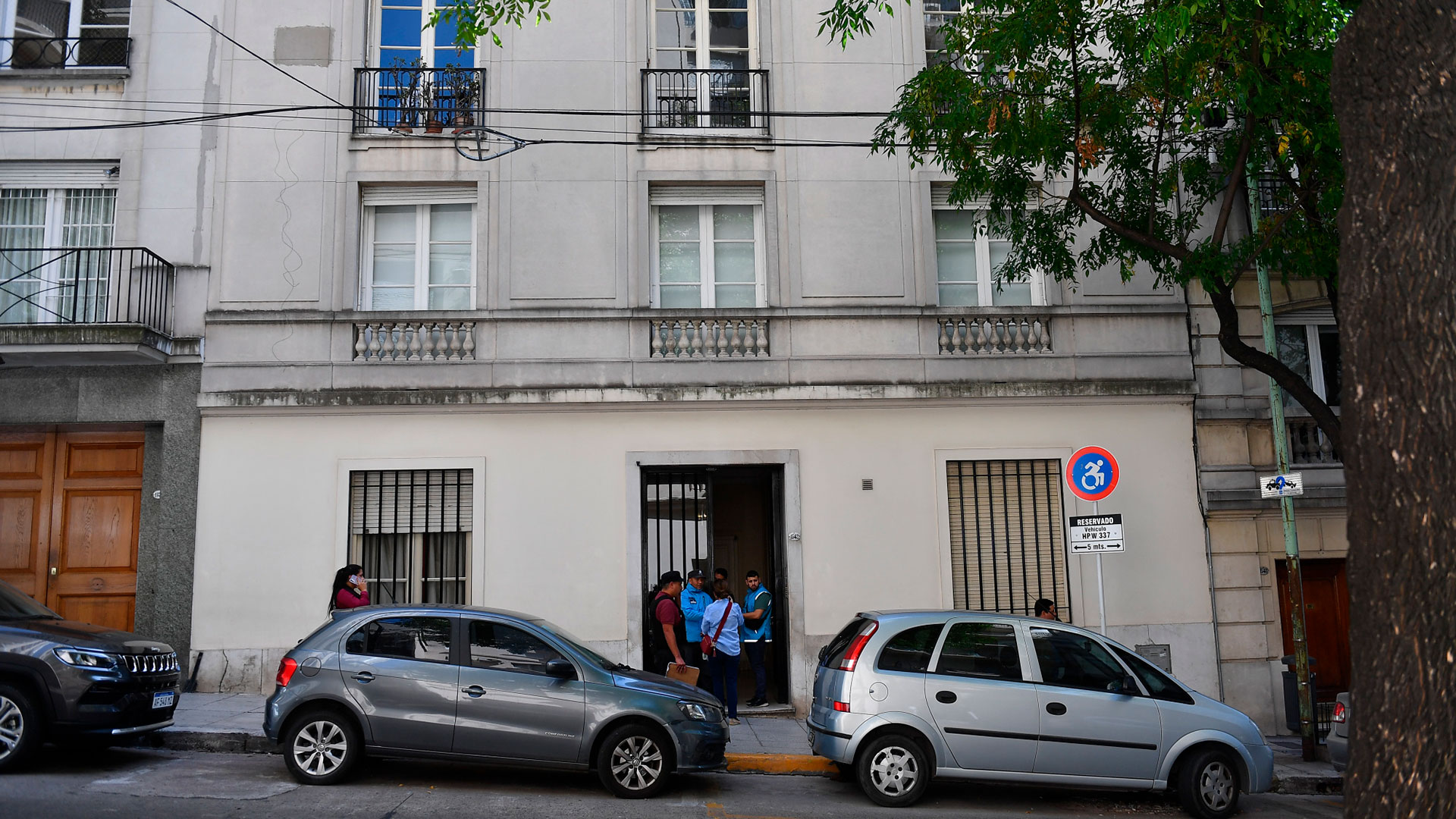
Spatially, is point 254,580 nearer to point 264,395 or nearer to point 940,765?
point 264,395

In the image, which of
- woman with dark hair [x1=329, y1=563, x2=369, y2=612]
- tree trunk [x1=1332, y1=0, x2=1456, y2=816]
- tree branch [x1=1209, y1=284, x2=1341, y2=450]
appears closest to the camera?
tree trunk [x1=1332, y1=0, x2=1456, y2=816]

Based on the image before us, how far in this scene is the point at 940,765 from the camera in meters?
8.66

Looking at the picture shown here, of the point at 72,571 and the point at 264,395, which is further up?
the point at 264,395

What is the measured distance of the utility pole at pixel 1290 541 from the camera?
11297mm

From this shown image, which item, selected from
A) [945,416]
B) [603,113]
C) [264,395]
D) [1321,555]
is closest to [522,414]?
[264,395]

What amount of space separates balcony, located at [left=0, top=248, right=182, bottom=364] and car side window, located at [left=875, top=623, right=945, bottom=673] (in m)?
9.16

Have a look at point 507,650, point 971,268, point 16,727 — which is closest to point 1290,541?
point 971,268

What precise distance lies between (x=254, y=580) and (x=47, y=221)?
5.33 m

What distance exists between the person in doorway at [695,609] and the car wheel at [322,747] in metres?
4.52

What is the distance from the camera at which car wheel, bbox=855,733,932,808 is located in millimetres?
8641

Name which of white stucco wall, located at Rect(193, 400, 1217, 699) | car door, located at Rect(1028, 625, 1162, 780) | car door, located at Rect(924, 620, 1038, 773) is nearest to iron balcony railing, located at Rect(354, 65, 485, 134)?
white stucco wall, located at Rect(193, 400, 1217, 699)

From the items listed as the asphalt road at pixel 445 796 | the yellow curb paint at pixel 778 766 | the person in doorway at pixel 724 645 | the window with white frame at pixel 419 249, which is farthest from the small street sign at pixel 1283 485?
the window with white frame at pixel 419 249

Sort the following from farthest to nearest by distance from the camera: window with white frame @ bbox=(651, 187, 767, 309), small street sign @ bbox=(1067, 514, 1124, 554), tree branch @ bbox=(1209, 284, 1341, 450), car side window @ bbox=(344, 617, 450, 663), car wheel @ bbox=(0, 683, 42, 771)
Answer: window with white frame @ bbox=(651, 187, 767, 309) → tree branch @ bbox=(1209, 284, 1341, 450) → small street sign @ bbox=(1067, 514, 1124, 554) → car side window @ bbox=(344, 617, 450, 663) → car wheel @ bbox=(0, 683, 42, 771)

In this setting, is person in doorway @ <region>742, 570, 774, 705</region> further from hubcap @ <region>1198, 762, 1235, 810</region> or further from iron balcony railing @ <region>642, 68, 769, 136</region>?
iron balcony railing @ <region>642, 68, 769, 136</region>
